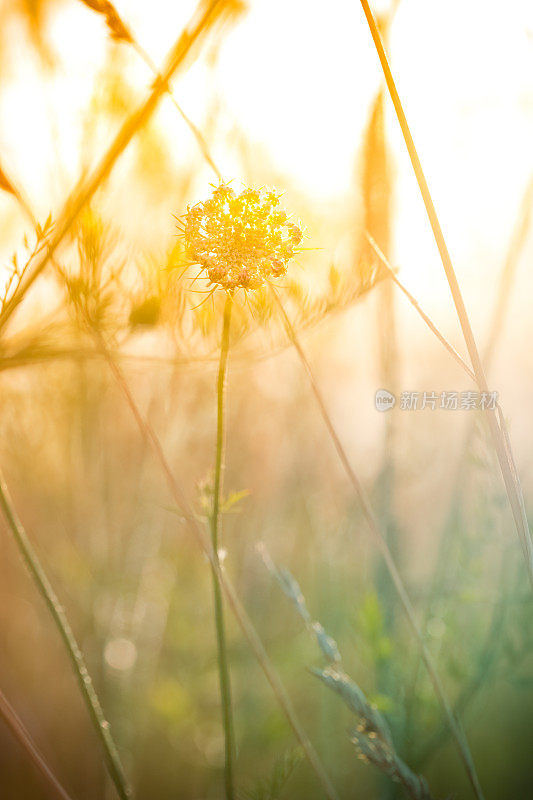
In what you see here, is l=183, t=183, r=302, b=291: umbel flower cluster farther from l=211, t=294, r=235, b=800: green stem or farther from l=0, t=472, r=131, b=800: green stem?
l=0, t=472, r=131, b=800: green stem

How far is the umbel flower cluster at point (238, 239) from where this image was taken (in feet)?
1.19

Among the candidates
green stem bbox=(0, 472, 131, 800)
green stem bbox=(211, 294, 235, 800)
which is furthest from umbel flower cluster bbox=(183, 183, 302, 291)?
green stem bbox=(0, 472, 131, 800)

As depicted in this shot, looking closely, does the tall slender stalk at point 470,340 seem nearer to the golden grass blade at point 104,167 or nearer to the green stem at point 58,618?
the golden grass blade at point 104,167

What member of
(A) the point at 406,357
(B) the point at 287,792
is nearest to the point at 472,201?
(A) the point at 406,357

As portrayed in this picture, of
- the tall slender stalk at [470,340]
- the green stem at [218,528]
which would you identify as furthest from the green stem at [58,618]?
the tall slender stalk at [470,340]

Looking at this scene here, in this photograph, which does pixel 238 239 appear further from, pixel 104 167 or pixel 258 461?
pixel 258 461

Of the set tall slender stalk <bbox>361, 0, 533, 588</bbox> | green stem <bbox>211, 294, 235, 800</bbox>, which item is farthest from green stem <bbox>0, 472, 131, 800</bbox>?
tall slender stalk <bbox>361, 0, 533, 588</bbox>

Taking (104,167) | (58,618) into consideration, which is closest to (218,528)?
(58,618)

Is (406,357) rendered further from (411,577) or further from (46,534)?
(46,534)

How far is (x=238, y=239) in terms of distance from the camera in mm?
362

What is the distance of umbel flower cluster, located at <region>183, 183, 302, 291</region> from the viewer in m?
0.36

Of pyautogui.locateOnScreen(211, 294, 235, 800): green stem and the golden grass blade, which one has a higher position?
the golden grass blade

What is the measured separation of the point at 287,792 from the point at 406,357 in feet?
1.64

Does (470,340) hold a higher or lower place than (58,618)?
higher
